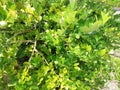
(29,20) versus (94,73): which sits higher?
(29,20)

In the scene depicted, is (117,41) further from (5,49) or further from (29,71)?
(5,49)

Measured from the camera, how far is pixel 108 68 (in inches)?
88.7

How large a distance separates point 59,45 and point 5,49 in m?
0.39

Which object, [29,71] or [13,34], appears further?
[13,34]

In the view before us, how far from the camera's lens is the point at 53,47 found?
7.26ft

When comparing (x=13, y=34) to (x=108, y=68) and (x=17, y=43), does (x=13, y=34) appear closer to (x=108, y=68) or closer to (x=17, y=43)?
(x=17, y=43)

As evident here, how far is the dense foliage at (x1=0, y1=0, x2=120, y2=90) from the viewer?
6.45ft

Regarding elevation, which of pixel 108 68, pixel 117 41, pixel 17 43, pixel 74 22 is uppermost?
pixel 74 22

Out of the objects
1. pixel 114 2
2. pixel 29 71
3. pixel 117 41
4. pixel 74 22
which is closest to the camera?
pixel 74 22

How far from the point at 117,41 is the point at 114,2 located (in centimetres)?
40

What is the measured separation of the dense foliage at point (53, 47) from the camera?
197cm

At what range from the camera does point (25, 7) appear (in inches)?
80.9

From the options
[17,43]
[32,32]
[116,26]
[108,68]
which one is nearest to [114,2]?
[116,26]

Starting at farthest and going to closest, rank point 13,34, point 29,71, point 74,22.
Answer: point 13,34
point 29,71
point 74,22
